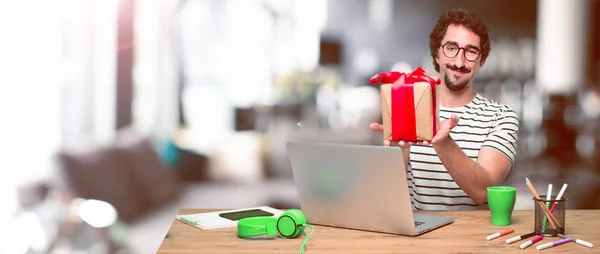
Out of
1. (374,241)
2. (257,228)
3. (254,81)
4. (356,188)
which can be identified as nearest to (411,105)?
(356,188)

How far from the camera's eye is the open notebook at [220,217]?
1.61m

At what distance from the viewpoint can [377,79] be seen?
1.66 metres

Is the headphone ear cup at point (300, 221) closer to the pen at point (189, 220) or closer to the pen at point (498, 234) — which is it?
the pen at point (189, 220)

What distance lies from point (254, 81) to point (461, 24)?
2182mm

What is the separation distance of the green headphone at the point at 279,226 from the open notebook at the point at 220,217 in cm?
13

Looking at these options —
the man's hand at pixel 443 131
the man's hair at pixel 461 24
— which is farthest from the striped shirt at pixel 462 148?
the man's hand at pixel 443 131

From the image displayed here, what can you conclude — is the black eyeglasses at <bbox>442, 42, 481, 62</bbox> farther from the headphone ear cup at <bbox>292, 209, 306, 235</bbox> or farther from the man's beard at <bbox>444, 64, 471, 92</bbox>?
the headphone ear cup at <bbox>292, 209, 306, 235</bbox>

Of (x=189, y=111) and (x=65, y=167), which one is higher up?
(x=189, y=111)

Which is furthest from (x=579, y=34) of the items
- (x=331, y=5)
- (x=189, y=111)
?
(x=189, y=111)

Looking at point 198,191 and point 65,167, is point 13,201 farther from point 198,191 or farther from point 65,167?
point 198,191

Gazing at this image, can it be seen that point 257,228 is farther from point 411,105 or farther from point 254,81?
point 254,81

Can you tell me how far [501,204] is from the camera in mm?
1586

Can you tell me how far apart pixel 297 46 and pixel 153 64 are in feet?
2.95

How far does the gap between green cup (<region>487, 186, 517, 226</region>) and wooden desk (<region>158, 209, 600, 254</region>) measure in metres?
0.02
